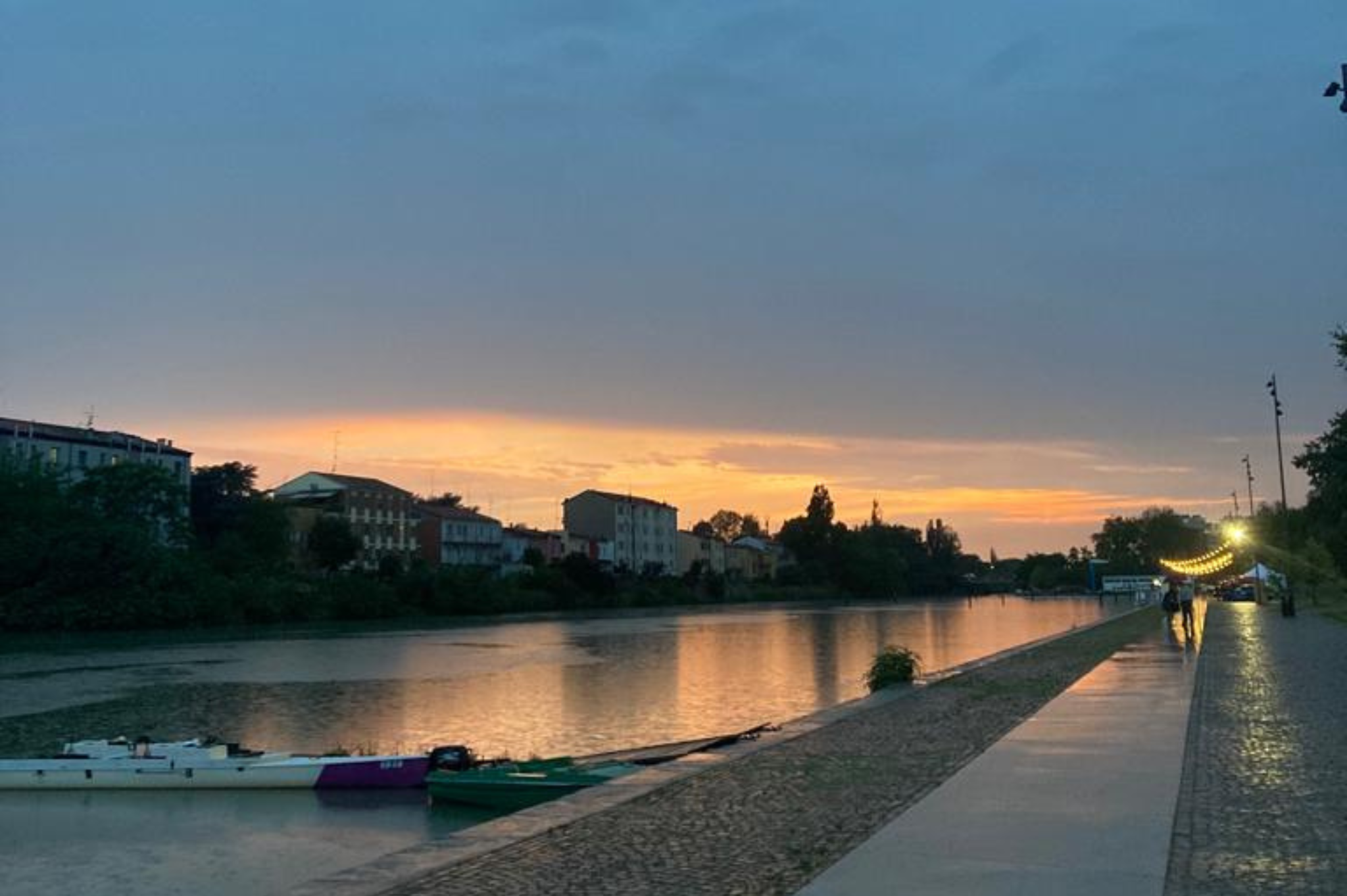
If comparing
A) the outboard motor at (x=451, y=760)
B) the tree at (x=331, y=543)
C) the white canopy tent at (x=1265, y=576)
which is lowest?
the outboard motor at (x=451, y=760)

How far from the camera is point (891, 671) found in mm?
24141

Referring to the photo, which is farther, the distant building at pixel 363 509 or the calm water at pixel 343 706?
the distant building at pixel 363 509

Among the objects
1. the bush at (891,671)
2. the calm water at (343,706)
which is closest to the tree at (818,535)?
the calm water at (343,706)

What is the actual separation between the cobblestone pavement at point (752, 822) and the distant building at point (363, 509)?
4250 inches

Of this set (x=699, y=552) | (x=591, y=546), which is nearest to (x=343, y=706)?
(x=591, y=546)

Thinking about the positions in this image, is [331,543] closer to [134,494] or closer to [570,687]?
[134,494]

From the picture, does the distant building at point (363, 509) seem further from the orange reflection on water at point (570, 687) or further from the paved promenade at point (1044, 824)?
the paved promenade at point (1044, 824)

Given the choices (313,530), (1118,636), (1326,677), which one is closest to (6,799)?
(1326,677)

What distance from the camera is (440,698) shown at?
3675 cm

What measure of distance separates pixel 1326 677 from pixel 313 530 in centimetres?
9889

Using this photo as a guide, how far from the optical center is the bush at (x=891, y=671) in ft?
78.6

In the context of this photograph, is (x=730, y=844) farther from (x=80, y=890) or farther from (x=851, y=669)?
(x=851, y=669)

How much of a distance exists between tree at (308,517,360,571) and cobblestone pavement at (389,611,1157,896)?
96874mm

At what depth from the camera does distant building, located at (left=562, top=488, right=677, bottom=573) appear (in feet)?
544
